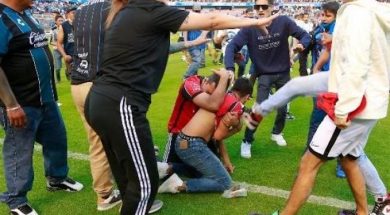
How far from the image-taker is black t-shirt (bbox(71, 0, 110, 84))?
367 cm

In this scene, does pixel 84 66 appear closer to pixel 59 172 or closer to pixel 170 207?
pixel 59 172

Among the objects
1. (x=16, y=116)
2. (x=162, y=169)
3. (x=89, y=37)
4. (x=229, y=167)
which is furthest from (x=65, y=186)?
(x=229, y=167)

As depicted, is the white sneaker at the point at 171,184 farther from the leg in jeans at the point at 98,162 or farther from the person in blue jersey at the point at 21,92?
the person in blue jersey at the point at 21,92

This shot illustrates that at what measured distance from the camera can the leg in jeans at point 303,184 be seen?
334 centimetres

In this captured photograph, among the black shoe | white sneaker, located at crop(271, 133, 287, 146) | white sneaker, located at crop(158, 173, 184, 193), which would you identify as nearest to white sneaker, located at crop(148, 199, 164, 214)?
white sneaker, located at crop(158, 173, 184, 193)

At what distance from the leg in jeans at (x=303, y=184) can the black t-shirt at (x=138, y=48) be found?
52.9 inches

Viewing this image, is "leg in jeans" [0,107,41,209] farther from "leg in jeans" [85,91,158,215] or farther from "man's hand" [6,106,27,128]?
"leg in jeans" [85,91,158,215]

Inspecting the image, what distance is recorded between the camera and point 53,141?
4.29 metres

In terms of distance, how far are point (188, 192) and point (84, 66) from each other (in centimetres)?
160

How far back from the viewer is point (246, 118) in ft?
14.2

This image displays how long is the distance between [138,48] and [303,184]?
1633 millimetres

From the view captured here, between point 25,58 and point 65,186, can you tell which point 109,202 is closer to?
point 65,186

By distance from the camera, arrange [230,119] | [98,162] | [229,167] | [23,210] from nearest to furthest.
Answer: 1. [23,210]
2. [98,162]
3. [230,119]
4. [229,167]

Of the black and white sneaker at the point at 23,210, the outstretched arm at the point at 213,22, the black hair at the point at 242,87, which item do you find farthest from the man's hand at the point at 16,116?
the black hair at the point at 242,87
